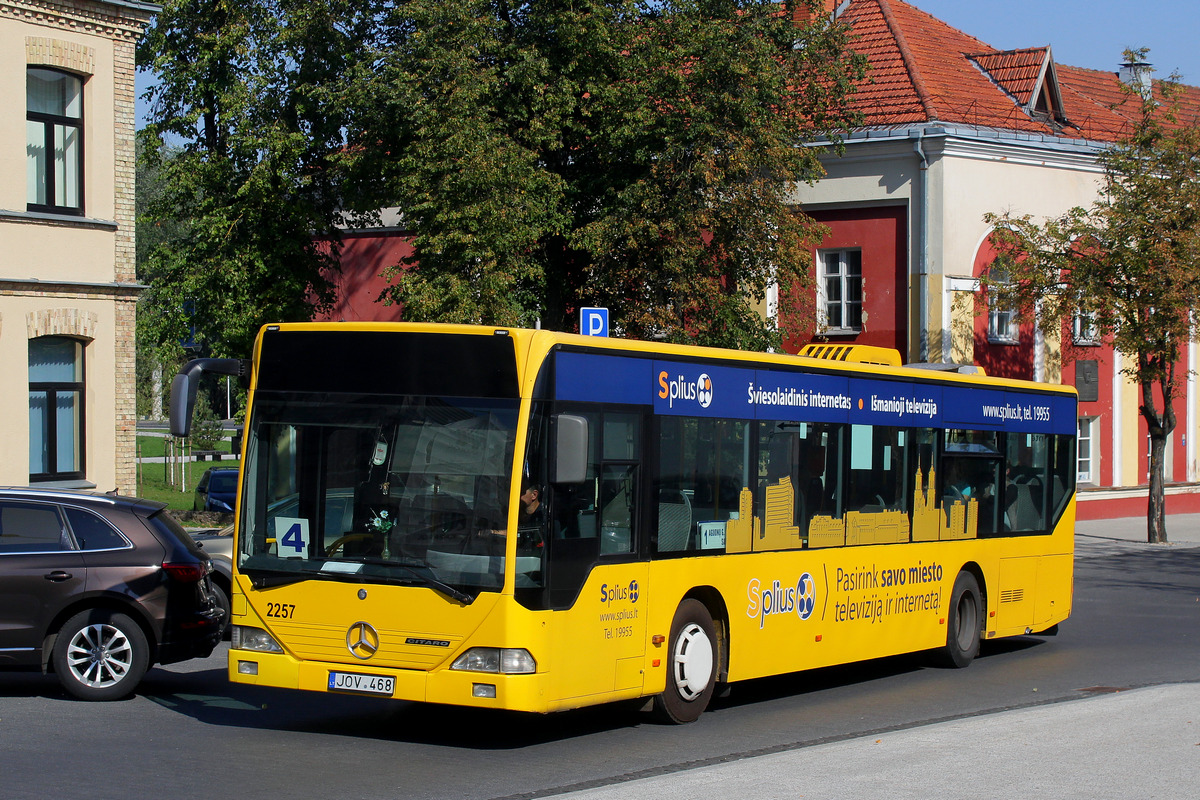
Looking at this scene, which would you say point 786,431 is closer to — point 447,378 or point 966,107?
point 447,378

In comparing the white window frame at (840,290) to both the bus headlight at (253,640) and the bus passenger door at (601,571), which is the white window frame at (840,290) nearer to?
the bus passenger door at (601,571)

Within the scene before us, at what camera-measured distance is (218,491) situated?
30312 mm

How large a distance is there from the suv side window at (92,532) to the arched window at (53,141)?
11.9m

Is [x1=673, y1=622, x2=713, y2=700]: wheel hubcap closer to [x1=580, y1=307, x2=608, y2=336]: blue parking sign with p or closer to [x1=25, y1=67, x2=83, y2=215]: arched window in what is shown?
[x1=580, y1=307, x2=608, y2=336]: blue parking sign with p

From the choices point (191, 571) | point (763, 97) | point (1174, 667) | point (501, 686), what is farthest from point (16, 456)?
point (1174, 667)

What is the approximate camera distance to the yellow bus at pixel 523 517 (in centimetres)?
857

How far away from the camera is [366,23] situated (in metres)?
27.5

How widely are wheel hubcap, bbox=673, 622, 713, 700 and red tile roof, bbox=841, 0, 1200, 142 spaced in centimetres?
2103

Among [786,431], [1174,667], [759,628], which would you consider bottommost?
[1174,667]

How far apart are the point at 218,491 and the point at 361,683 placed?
2261cm

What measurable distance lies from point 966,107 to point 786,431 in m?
22.2

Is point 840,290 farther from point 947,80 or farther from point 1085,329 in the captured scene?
point 947,80

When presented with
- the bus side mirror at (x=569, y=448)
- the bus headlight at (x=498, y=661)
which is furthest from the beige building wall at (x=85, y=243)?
the bus side mirror at (x=569, y=448)

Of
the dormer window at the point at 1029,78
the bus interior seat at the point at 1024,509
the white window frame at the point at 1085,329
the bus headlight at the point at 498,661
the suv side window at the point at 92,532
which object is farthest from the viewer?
the dormer window at the point at 1029,78
